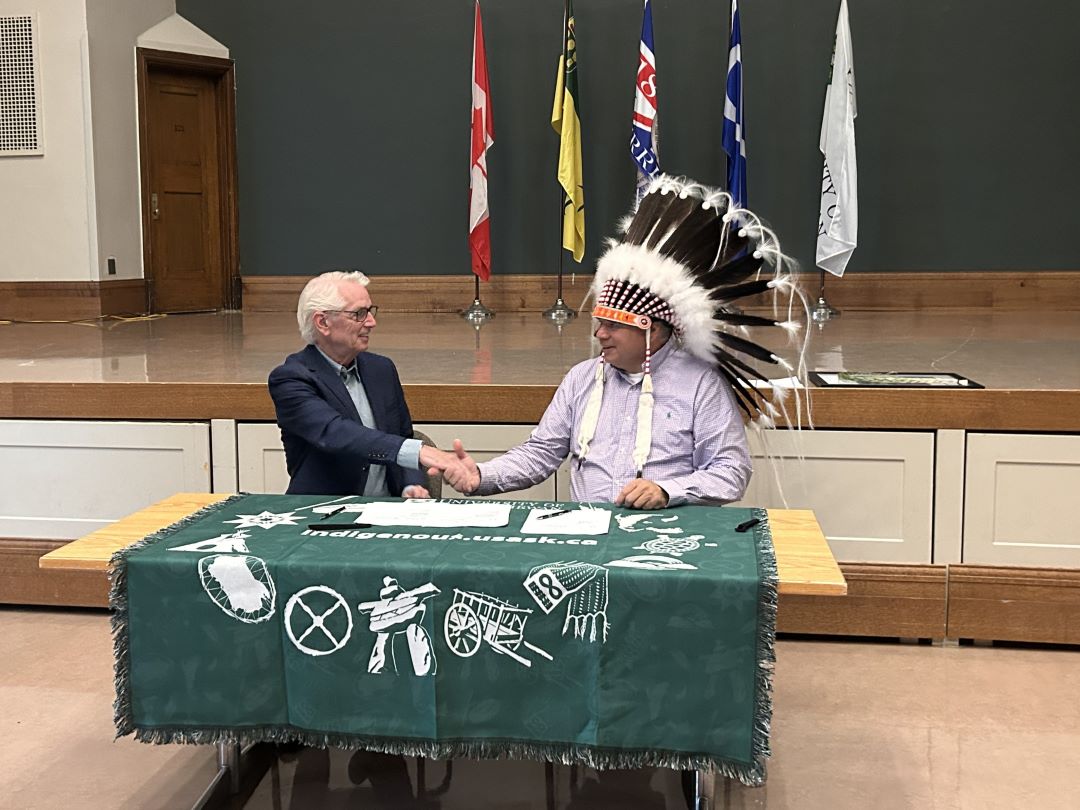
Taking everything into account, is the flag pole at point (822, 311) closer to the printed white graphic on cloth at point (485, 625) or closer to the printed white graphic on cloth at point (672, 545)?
the printed white graphic on cloth at point (672, 545)

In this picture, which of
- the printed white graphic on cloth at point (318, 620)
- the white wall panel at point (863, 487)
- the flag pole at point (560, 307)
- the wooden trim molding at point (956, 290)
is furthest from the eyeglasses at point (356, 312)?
the wooden trim molding at point (956, 290)

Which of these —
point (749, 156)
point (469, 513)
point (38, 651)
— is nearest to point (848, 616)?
point (469, 513)

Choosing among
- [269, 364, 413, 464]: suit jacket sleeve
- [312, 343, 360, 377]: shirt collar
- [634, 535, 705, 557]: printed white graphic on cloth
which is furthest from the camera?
[312, 343, 360, 377]: shirt collar

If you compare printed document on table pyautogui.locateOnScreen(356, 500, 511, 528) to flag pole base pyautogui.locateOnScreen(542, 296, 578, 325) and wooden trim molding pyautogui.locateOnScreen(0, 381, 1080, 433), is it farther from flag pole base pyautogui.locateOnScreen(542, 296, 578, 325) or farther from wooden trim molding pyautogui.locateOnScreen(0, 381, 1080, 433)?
flag pole base pyautogui.locateOnScreen(542, 296, 578, 325)

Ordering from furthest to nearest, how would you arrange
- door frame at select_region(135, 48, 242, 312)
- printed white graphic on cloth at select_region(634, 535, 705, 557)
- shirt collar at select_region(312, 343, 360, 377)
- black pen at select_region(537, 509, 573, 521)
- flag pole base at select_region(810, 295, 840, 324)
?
1. door frame at select_region(135, 48, 242, 312)
2. flag pole base at select_region(810, 295, 840, 324)
3. shirt collar at select_region(312, 343, 360, 377)
4. black pen at select_region(537, 509, 573, 521)
5. printed white graphic on cloth at select_region(634, 535, 705, 557)

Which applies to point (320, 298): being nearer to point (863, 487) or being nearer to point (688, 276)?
point (688, 276)

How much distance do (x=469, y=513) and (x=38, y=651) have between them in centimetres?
181

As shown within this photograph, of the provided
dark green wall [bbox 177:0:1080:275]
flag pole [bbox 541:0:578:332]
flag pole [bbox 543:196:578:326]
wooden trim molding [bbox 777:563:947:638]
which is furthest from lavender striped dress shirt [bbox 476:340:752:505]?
dark green wall [bbox 177:0:1080:275]

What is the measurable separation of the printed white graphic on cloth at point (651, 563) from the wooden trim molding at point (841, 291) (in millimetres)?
6503

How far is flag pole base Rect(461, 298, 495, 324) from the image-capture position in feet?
26.3

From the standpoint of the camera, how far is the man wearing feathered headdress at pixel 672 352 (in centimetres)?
271

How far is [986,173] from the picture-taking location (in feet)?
27.6

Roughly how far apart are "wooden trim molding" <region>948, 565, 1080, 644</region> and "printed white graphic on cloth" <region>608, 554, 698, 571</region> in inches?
69.7

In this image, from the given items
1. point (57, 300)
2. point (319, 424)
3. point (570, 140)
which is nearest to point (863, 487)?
point (319, 424)
